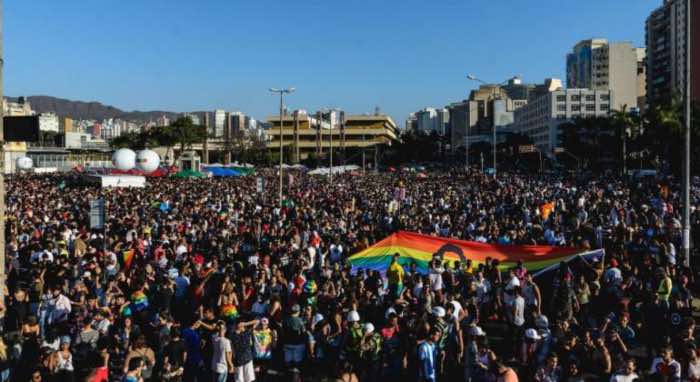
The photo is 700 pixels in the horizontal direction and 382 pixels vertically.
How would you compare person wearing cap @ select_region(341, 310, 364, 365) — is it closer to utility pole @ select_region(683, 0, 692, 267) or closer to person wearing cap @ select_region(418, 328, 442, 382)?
person wearing cap @ select_region(418, 328, 442, 382)

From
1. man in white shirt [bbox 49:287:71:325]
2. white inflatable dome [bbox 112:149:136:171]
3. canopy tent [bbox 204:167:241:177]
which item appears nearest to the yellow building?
canopy tent [bbox 204:167:241:177]

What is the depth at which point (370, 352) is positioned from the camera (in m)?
8.37

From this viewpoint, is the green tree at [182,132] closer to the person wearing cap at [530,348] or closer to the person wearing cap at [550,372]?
the person wearing cap at [530,348]

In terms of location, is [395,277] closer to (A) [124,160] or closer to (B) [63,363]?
(B) [63,363]

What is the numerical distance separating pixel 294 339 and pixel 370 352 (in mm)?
1114

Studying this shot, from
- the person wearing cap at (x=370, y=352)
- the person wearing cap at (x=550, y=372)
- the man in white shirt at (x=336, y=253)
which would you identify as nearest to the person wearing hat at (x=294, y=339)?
the person wearing cap at (x=370, y=352)

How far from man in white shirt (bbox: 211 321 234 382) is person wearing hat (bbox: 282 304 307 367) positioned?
37.0 inches

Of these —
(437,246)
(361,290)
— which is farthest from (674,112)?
(361,290)

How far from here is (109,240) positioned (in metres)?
16.5

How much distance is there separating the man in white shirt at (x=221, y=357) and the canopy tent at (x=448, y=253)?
205 inches

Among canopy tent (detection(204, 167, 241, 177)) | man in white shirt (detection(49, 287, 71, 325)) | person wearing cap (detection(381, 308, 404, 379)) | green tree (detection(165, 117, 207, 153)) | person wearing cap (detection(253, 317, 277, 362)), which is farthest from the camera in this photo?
green tree (detection(165, 117, 207, 153))

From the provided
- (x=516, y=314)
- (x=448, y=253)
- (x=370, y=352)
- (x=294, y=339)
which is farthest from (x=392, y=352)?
(x=448, y=253)

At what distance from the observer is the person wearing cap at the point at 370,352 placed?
27.5 feet

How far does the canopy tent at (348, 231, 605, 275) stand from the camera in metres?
13.1
